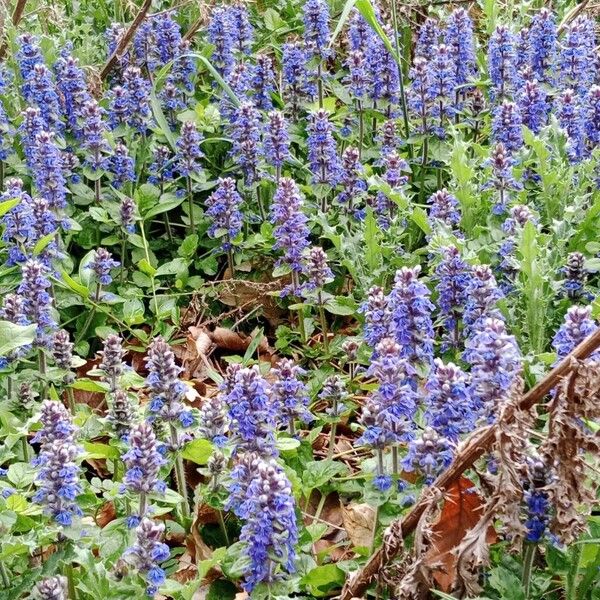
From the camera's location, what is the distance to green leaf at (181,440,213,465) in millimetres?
2934

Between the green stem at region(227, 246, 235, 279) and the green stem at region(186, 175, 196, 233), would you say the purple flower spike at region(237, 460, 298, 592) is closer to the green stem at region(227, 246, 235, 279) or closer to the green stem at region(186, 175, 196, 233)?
the green stem at region(227, 246, 235, 279)

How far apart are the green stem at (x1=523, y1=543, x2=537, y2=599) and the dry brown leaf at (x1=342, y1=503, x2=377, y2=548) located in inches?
22.6

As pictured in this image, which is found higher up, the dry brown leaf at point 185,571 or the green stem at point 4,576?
the green stem at point 4,576

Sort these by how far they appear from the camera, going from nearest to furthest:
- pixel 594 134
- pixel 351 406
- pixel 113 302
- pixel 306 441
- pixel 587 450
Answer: pixel 587 450, pixel 306 441, pixel 351 406, pixel 113 302, pixel 594 134

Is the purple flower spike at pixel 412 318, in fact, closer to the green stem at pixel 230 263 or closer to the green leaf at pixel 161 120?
the green stem at pixel 230 263

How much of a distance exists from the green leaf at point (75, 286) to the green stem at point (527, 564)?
6.54ft

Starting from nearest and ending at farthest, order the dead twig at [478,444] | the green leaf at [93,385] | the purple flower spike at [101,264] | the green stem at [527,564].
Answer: the dead twig at [478,444] → the green stem at [527,564] → the green leaf at [93,385] → the purple flower spike at [101,264]

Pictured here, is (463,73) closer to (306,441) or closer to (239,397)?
(306,441)

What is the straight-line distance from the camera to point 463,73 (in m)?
4.76

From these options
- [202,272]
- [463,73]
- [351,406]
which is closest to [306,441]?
[351,406]

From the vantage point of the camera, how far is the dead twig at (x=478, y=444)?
228 centimetres

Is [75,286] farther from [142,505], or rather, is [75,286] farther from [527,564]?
[527,564]

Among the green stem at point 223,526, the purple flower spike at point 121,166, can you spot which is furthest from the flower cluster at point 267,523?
the purple flower spike at point 121,166

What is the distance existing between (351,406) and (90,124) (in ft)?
5.37
